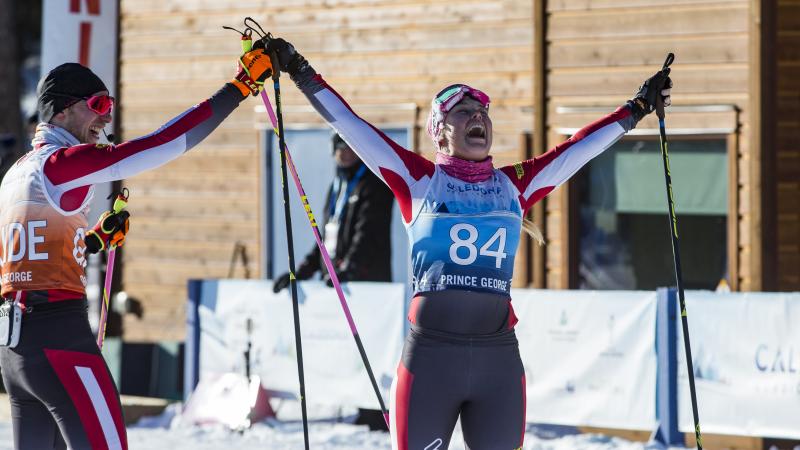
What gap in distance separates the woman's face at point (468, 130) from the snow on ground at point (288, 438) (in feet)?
14.4

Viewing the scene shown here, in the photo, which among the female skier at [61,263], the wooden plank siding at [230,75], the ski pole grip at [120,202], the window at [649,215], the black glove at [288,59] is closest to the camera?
the female skier at [61,263]

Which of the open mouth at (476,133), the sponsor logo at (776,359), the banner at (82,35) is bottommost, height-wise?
the sponsor logo at (776,359)

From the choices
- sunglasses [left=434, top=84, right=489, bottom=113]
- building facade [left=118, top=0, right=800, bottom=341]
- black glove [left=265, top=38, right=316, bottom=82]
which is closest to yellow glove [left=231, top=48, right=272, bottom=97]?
black glove [left=265, top=38, right=316, bottom=82]

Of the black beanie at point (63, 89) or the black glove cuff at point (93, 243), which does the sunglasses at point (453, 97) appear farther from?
the black glove cuff at point (93, 243)

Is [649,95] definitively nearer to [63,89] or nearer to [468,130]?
[468,130]

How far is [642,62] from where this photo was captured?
10594mm

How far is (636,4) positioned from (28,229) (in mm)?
6602

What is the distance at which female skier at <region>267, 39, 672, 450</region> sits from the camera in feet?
16.6

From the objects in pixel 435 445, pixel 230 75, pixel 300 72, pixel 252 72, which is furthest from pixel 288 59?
pixel 230 75

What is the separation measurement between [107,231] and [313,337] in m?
4.82

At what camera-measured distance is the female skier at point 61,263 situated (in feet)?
16.1

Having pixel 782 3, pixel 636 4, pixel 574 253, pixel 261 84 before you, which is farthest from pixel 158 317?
pixel 261 84

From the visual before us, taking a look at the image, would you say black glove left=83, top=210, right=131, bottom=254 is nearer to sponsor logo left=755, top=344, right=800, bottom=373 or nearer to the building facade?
sponsor logo left=755, top=344, right=800, bottom=373

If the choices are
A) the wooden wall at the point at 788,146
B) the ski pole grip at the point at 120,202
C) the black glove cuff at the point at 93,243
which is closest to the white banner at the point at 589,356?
the wooden wall at the point at 788,146
